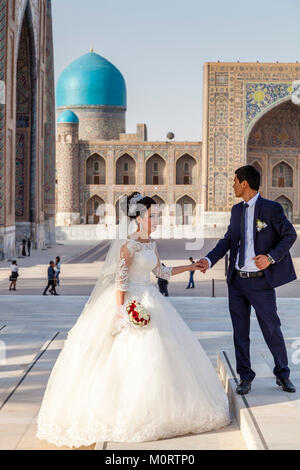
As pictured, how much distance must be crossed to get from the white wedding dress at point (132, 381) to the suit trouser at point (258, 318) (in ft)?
1.10

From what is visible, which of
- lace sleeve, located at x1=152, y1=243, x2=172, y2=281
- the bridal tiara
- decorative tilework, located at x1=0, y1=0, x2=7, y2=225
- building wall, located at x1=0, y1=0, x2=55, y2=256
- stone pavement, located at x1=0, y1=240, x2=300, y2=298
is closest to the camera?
the bridal tiara

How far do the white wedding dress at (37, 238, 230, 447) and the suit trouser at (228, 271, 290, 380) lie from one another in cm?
34

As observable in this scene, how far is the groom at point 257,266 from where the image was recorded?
3490 millimetres

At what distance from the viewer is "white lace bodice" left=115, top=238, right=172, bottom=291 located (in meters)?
3.36

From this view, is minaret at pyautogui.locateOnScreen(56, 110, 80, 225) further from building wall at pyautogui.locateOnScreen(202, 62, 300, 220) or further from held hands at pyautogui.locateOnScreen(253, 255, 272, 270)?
held hands at pyautogui.locateOnScreen(253, 255, 272, 270)

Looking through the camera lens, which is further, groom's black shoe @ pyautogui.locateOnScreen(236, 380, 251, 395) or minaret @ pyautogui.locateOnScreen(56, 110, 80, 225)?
minaret @ pyautogui.locateOnScreen(56, 110, 80, 225)

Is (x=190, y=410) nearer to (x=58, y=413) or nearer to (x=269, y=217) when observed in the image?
(x=58, y=413)

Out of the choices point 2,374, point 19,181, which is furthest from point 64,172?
point 2,374

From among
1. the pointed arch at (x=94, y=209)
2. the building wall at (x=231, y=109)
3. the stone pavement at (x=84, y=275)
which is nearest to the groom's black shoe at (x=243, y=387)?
the stone pavement at (x=84, y=275)

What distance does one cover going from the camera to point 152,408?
305 centimetres

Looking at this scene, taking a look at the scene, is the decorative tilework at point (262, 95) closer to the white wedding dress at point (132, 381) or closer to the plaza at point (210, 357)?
the plaza at point (210, 357)

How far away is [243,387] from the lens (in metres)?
3.51

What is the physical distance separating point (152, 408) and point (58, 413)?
1.50 ft

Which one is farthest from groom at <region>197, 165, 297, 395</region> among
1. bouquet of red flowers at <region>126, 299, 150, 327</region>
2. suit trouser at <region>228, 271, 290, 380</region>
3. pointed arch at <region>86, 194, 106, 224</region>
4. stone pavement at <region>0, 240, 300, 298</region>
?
pointed arch at <region>86, 194, 106, 224</region>
